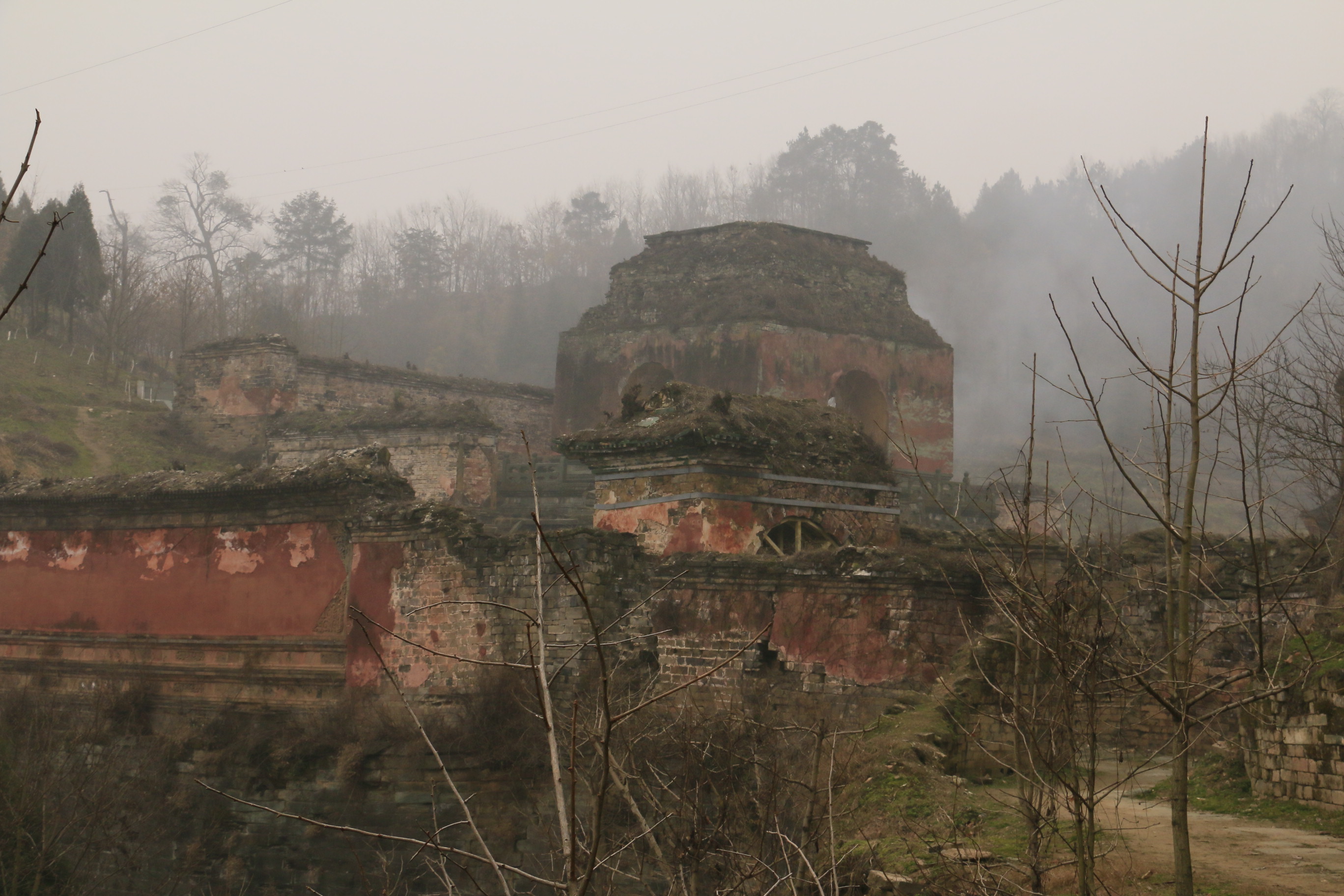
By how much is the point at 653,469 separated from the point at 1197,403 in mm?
10828

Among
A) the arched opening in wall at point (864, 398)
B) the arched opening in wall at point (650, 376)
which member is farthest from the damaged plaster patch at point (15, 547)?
the arched opening in wall at point (864, 398)

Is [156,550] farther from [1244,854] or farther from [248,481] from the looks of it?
[1244,854]

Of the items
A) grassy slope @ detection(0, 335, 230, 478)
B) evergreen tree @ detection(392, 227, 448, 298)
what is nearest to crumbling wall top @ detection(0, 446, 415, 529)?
grassy slope @ detection(0, 335, 230, 478)

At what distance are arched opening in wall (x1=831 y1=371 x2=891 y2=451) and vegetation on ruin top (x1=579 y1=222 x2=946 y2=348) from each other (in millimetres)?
1228

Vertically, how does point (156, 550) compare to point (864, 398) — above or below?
below

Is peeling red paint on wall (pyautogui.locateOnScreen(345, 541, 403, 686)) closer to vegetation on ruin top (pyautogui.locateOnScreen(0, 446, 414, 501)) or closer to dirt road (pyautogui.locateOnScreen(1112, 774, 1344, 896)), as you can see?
vegetation on ruin top (pyautogui.locateOnScreen(0, 446, 414, 501))

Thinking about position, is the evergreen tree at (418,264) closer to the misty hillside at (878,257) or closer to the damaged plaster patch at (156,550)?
the misty hillside at (878,257)

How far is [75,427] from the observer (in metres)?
28.7

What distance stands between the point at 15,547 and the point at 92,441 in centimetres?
1256

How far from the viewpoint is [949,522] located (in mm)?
24266

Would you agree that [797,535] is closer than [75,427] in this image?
Yes

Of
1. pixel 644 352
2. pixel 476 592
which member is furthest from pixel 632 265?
pixel 476 592

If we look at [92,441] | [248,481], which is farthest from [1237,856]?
[92,441]

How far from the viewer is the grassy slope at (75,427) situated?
86.2ft
